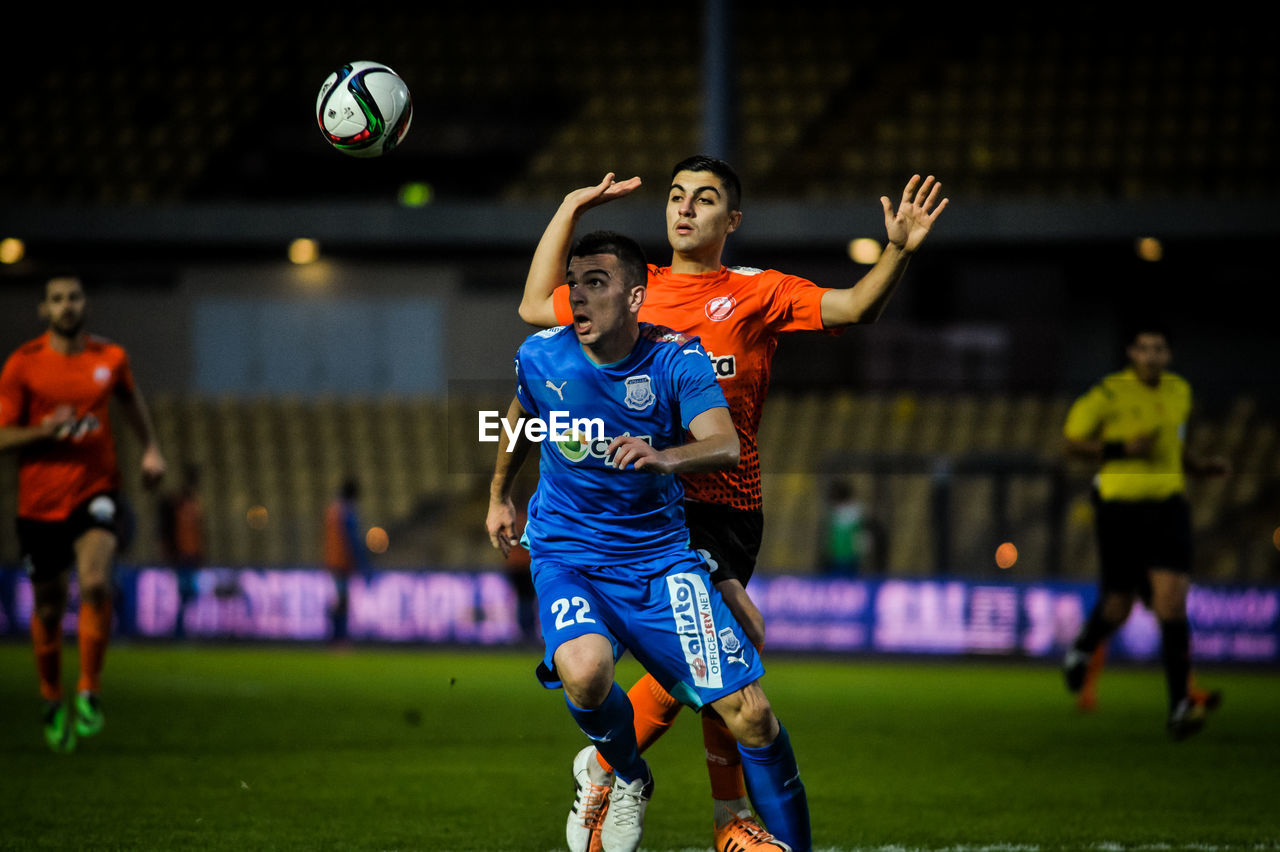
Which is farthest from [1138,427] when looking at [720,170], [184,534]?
[184,534]

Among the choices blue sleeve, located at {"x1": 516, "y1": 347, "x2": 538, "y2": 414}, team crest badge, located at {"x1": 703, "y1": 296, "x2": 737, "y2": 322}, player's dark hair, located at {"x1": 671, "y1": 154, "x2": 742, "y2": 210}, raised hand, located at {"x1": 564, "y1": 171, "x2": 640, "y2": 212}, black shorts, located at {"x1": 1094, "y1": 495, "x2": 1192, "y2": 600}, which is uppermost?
player's dark hair, located at {"x1": 671, "y1": 154, "x2": 742, "y2": 210}

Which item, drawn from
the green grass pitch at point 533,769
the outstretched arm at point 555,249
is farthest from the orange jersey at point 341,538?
the outstretched arm at point 555,249

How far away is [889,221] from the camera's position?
4.88 meters

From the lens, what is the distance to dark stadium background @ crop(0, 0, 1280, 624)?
63.0 ft

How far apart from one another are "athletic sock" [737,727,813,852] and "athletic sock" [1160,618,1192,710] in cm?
441

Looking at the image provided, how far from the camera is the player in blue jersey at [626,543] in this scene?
448cm

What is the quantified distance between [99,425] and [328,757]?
2.08 meters

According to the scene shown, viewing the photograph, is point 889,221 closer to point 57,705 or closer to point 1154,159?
point 57,705

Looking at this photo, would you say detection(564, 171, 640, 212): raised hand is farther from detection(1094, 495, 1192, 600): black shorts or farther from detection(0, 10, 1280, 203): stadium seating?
detection(0, 10, 1280, 203): stadium seating

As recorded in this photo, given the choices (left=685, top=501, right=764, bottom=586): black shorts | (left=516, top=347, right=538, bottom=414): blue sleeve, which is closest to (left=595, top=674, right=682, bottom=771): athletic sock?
(left=685, top=501, right=764, bottom=586): black shorts

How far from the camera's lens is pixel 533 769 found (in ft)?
24.3

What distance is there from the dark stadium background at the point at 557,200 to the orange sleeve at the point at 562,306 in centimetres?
1214

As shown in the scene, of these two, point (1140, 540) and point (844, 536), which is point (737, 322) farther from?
point (844, 536)

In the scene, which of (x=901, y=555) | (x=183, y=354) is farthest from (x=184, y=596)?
(x=901, y=555)
